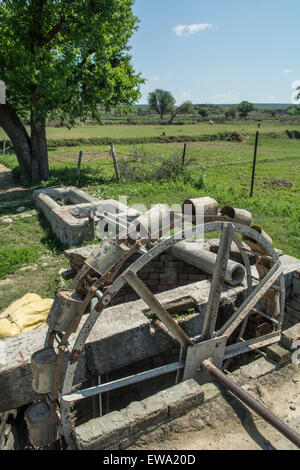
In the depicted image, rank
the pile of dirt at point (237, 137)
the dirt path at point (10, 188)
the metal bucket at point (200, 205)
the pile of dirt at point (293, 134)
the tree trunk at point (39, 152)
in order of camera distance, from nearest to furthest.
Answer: the metal bucket at point (200, 205) < the dirt path at point (10, 188) < the tree trunk at point (39, 152) < the pile of dirt at point (237, 137) < the pile of dirt at point (293, 134)

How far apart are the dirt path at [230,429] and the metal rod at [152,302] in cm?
58

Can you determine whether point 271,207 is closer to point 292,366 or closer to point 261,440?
point 292,366

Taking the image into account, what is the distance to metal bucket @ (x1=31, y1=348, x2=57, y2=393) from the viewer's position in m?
2.64

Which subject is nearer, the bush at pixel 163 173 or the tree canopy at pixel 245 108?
the bush at pixel 163 173

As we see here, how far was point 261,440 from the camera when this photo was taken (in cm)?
254

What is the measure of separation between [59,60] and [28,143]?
128 inches

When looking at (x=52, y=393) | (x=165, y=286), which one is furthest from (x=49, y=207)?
(x=52, y=393)

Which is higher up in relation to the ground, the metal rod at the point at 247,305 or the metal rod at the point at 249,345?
the metal rod at the point at 247,305

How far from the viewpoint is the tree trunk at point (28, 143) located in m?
12.0

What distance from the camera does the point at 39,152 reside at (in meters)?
12.7

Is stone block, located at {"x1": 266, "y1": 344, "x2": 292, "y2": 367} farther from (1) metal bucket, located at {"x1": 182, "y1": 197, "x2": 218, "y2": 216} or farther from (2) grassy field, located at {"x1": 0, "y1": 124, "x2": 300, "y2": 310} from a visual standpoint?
(2) grassy field, located at {"x1": 0, "y1": 124, "x2": 300, "y2": 310}

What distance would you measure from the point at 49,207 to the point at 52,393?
6238 millimetres

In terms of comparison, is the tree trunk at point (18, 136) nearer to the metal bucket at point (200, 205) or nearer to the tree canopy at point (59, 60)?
the tree canopy at point (59, 60)

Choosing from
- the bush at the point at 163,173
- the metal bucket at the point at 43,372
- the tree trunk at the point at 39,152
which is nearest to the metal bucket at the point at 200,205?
the metal bucket at the point at 43,372
